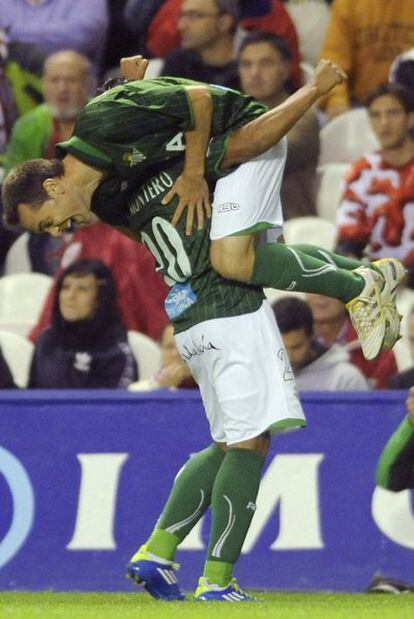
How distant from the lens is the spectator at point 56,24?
11.6 metres

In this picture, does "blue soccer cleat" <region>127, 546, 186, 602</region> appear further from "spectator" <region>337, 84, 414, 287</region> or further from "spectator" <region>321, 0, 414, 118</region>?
"spectator" <region>321, 0, 414, 118</region>

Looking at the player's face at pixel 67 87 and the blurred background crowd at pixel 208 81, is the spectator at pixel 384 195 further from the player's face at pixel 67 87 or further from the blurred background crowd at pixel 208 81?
the player's face at pixel 67 87

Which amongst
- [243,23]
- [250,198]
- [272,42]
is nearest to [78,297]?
[272,42]

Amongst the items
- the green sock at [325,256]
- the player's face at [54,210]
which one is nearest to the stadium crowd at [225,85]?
the green sock at [325,256]

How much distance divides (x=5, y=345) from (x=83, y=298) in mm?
630

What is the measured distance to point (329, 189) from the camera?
10.9 metres

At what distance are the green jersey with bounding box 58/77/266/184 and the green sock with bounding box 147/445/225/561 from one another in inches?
47.0

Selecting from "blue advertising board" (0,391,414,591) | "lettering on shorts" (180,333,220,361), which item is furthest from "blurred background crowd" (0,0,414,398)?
"lettering on shorts" (180,333,220,361)

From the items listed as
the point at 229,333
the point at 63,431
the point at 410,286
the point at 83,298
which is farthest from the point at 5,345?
the point at 229,333

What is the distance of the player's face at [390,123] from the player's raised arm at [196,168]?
12.5ft

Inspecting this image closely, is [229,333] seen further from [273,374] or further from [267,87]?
[267,87]

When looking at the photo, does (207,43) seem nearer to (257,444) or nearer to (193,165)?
(193,165)

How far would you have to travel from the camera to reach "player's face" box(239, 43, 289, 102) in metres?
10.9

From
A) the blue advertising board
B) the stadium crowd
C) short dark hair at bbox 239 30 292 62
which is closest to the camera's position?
the blue advertising board
